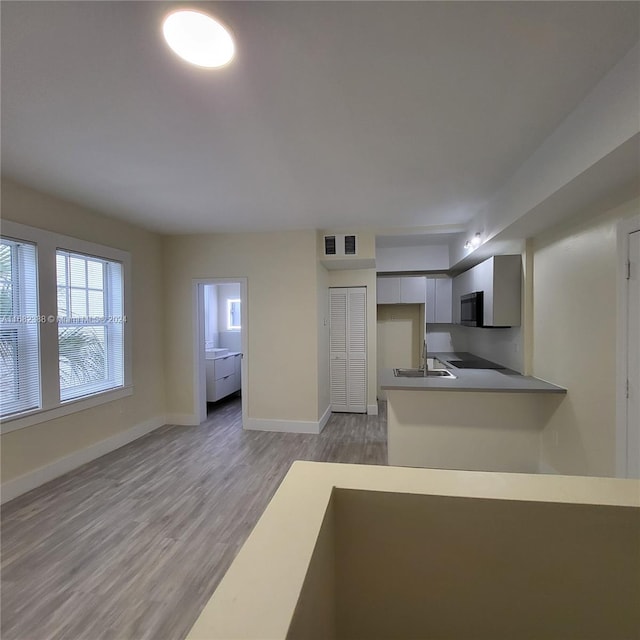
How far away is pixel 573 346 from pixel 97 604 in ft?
11.7

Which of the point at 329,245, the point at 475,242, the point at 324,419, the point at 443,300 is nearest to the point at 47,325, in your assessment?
the point at 329,245

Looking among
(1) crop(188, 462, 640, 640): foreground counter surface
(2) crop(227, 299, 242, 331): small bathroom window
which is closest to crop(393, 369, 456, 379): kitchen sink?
(1) crop(188, 462, 640, 640): foreground counter surface

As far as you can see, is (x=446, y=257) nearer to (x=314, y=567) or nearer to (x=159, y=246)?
(x=159, y=246)

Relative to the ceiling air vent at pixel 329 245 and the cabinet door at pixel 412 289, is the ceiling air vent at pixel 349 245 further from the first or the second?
the cabinet door at pixel 412 289

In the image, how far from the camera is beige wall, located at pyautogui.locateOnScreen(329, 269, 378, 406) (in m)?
5.08

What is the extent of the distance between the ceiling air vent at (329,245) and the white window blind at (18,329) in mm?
3066

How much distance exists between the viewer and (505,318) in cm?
349

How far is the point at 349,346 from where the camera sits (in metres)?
5.18

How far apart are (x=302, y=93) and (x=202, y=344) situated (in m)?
3.79

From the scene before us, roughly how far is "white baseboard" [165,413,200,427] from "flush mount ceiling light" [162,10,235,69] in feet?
14.0

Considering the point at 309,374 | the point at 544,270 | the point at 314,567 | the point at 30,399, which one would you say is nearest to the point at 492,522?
the point at 314,567

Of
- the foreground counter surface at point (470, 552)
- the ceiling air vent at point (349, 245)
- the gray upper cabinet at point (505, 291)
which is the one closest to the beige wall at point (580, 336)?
the gray upper cabinet at point (505, 291)

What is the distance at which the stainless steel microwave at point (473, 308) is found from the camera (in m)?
3.88

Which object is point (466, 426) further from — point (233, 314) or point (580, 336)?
point (233, 314)
